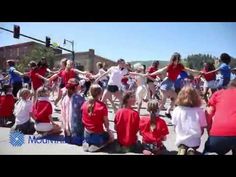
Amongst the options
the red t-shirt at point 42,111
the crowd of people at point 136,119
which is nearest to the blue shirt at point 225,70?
the crowd of people at point 136,119

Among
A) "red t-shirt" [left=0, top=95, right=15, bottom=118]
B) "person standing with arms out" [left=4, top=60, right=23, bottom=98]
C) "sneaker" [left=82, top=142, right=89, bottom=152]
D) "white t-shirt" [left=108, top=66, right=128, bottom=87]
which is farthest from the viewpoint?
"person standing with arms out" [left=4, top=60, right=23, bottom=98]

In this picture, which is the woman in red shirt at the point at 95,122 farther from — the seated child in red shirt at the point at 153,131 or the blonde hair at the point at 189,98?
the blonde hair at the point at 189,98

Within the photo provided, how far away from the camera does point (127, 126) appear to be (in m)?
4.50

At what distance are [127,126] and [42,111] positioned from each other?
151 cm

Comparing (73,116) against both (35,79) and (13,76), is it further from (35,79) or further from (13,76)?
(13,76)

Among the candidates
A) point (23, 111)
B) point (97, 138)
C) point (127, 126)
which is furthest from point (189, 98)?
point (23, 111)

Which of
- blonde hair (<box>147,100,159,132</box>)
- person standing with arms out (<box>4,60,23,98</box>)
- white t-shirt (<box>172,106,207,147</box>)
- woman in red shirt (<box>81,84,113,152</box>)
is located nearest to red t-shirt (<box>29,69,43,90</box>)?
person standing with arms out (<box>4,60,23,98</box>)

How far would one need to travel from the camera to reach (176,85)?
261 inches

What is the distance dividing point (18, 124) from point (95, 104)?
62.9 inches

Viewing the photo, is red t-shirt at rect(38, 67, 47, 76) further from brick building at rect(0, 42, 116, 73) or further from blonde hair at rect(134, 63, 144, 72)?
blonde hair at rect(134, 63, 144, 72)

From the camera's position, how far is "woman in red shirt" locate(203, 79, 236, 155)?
3.85m

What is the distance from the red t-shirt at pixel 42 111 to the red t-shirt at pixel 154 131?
1.59m

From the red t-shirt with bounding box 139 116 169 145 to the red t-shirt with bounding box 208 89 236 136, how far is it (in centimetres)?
64
